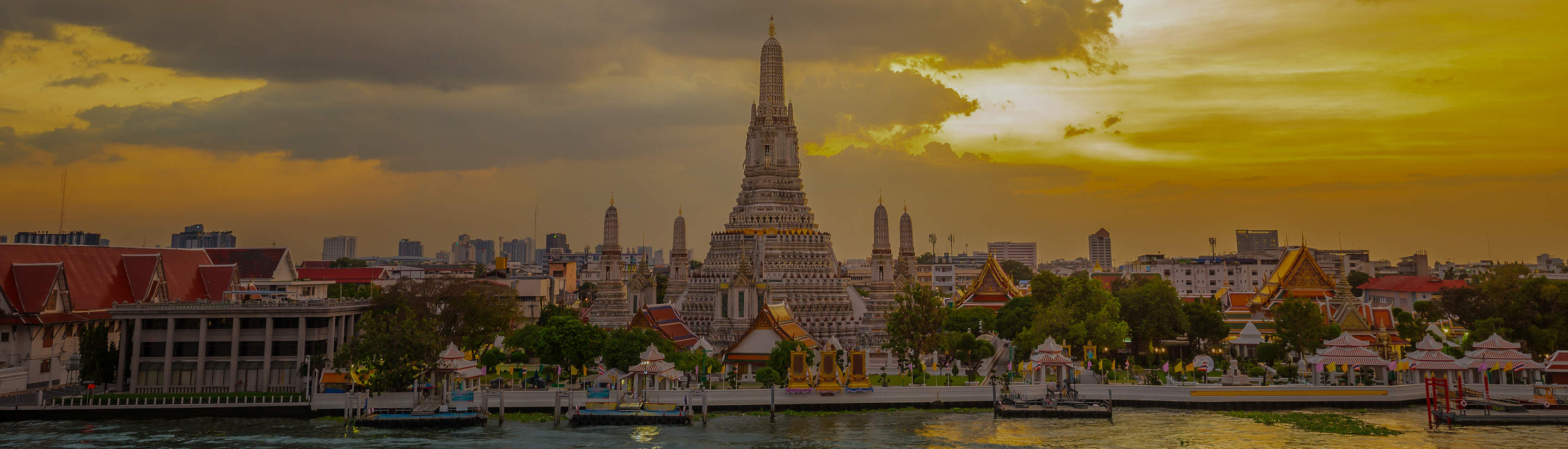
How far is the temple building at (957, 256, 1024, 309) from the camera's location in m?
84.1

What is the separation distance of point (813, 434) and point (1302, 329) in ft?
97.6

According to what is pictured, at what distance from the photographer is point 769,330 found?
2317 inches

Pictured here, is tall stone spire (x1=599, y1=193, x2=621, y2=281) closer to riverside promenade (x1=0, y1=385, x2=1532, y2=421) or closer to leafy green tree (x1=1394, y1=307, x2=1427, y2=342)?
riverside promenade (x1=0, y1=385, x2=1532, y2=421)

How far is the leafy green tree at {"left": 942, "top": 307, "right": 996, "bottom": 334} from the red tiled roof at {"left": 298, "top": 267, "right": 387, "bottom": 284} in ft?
182

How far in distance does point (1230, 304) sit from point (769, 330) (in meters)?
46.4

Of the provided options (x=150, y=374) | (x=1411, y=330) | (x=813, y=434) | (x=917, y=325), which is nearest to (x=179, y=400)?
(x=150, y=374)

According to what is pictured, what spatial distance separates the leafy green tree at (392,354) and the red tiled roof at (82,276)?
18.2 m

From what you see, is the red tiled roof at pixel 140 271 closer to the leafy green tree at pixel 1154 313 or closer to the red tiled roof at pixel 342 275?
the red tiled roof at pixel 342 275

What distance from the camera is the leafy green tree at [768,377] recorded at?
50625 mm

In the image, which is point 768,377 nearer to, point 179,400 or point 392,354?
point 392,354

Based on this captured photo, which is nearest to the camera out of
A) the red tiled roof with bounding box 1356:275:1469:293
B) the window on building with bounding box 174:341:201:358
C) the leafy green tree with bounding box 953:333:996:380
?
the window on building with bounding box 174:341:201:358

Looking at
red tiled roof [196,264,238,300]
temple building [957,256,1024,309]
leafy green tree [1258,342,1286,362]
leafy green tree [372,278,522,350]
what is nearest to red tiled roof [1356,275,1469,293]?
temple building [957,256,1024,309]

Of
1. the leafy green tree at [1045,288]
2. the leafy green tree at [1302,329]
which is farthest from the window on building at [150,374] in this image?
the leafy green tree at [1302,329]

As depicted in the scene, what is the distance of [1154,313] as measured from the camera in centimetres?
6347
